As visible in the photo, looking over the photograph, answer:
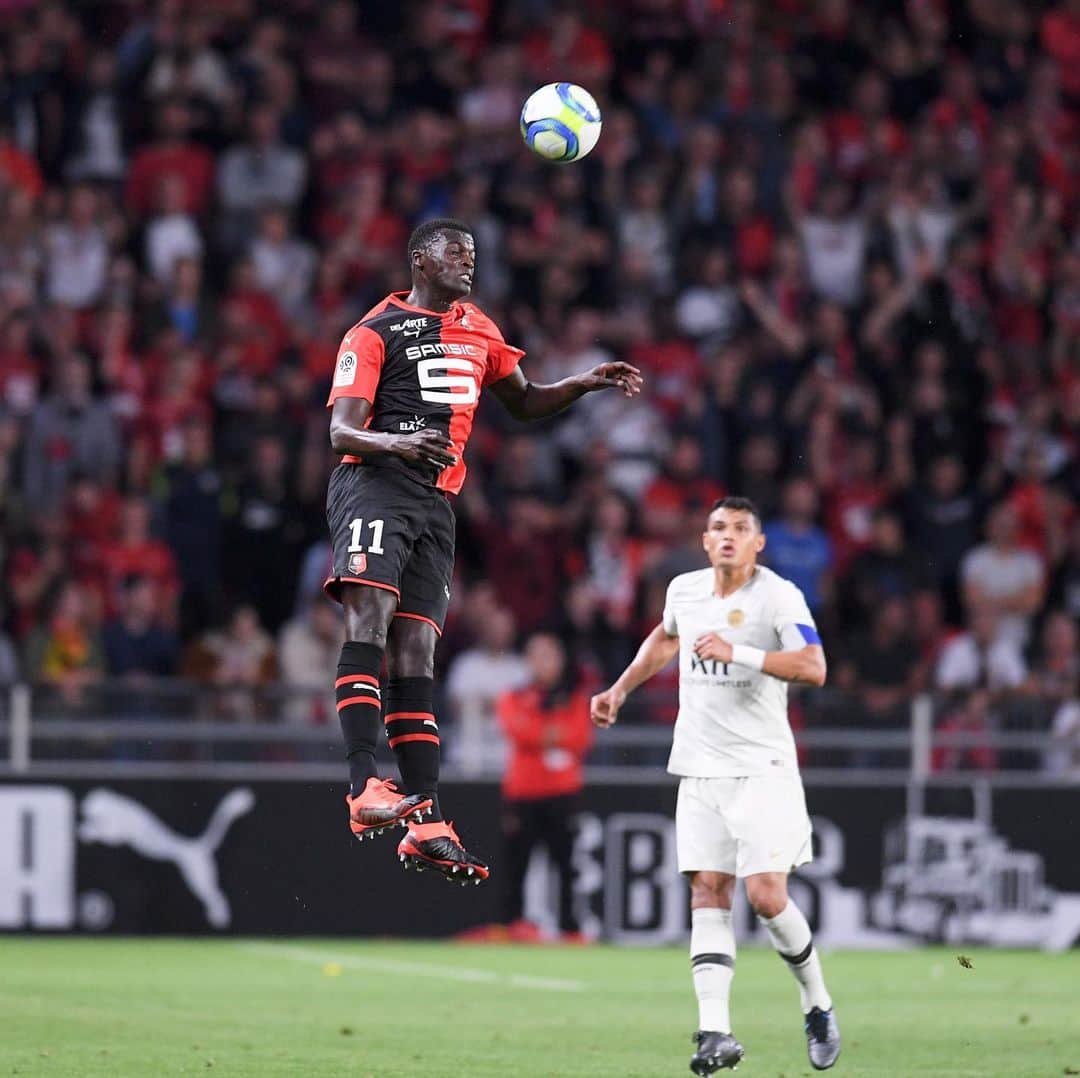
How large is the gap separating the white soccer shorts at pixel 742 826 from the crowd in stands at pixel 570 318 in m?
6.37

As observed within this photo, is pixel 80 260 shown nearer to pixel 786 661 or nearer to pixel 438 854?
pixel 786 661

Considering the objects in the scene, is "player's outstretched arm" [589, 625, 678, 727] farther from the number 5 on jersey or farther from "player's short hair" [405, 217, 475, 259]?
"player's short hair" [405, 217, 475, 259]

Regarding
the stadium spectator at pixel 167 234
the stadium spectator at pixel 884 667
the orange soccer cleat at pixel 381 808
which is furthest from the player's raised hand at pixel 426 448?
the stadium spectator at pixel 167 234

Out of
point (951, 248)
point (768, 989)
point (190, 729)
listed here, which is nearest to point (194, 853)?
point (190, 729)

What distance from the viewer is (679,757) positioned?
1028cm

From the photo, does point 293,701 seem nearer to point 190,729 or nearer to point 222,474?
point 190,729

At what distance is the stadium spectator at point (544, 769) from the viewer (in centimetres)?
1639

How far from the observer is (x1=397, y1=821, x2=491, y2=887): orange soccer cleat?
8.86m

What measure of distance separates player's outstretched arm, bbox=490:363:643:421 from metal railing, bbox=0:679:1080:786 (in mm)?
6339

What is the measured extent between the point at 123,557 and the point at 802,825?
7589mm

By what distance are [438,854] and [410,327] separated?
2110mm

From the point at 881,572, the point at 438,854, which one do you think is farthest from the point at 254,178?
the point at 438,854

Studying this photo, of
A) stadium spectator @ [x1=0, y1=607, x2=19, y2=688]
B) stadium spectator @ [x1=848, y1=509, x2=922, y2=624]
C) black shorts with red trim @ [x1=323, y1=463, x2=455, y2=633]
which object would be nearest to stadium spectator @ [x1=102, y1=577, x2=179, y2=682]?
stadium spectator @ [x1=0, y1=607, x2=19, y2=688]

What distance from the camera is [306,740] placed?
53.6 feet
